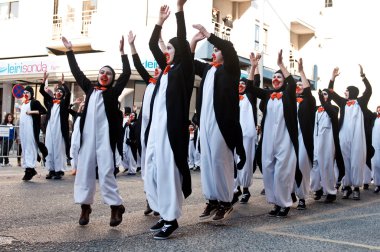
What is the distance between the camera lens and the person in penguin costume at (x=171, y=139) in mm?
5633

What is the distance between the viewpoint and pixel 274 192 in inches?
299

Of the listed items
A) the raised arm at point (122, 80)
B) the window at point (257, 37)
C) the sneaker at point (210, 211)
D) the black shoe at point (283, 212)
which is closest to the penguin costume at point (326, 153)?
the black shoe at point (283, 212)

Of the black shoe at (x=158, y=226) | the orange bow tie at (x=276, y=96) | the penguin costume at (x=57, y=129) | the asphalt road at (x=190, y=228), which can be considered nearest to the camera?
the asphalt road at (x=190, y=228)

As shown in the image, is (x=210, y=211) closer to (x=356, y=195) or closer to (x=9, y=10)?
(x=356, y=195)

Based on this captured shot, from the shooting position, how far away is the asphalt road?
5273 millimetres

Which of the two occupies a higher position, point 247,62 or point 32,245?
point 247,62

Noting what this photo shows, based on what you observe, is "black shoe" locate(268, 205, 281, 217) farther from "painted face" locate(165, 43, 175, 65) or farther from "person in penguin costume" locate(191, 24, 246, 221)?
"painted face" locate(165, 43, 175, 65)

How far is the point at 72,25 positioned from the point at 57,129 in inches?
731

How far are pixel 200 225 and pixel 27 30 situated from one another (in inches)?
1084

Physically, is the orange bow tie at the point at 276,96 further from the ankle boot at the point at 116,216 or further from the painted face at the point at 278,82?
the ankle boot at the point at 116,216

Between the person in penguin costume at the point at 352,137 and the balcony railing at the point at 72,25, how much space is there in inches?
805

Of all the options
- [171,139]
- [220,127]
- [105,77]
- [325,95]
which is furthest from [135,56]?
[325,95]

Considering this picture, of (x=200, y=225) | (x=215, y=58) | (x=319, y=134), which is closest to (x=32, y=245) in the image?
(x=200, y=225)

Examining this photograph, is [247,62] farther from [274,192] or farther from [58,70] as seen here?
[274,192]
